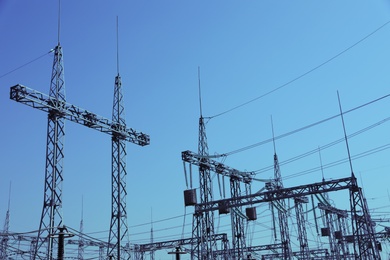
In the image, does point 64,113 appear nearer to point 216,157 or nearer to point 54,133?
point 54,133

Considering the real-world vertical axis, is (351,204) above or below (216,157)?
below

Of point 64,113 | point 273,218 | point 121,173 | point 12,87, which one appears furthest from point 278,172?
point 12,87

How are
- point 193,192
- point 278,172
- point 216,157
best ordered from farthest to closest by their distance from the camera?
point 278,172, point 216,157, point 193,192

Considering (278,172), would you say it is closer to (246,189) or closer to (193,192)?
(246,189)

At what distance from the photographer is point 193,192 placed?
36.4m

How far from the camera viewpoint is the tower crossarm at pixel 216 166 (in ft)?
123

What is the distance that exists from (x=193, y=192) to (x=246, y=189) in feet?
35.4

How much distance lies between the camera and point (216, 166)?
133 ft

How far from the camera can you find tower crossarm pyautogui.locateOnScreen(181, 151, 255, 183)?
3753cm

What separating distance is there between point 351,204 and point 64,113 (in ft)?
66.8

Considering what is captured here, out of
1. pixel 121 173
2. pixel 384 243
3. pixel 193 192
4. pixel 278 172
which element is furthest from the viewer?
pixel 384 243

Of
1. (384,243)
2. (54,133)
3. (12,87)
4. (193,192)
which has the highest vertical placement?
(12,87)

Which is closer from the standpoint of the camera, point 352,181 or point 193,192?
point 352,181

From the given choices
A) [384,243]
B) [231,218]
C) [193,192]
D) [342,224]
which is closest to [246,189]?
[231,218]
